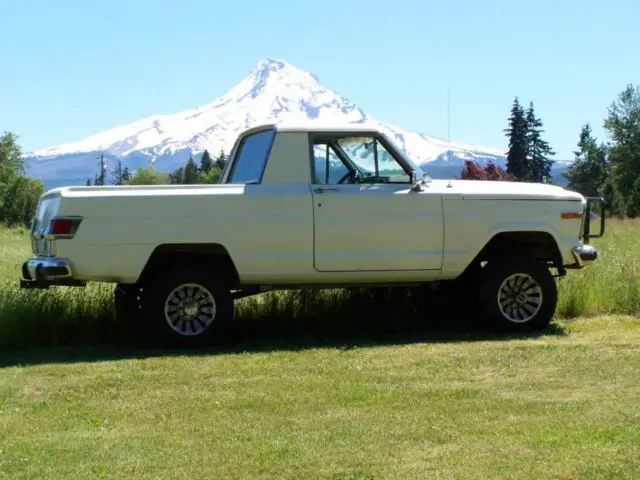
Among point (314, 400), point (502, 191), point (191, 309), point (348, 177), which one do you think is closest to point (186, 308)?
point (191, 309)

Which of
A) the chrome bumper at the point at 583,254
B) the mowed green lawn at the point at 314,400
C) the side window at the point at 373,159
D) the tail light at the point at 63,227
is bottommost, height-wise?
the mowed green lawn at the point at 314,400

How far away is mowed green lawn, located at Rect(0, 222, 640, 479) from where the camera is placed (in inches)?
202

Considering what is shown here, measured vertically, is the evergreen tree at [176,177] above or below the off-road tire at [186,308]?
above

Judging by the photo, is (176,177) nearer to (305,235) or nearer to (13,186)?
(13,186)

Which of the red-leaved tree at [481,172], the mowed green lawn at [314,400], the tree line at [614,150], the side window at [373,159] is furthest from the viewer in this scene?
the tree line at [614,150]

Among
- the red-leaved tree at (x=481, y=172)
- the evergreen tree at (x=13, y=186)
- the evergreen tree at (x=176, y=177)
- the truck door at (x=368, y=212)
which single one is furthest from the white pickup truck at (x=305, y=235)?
the evergreen tree at (x=13, y=186)

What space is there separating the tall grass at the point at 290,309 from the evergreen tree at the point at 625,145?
65358mm

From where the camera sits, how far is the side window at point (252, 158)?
9672mm

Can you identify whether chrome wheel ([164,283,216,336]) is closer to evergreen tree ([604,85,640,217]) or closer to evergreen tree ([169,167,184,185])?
evergreen tree ([169,167,184,185])

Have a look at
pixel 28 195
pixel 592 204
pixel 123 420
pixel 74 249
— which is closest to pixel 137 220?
pixel 74 249

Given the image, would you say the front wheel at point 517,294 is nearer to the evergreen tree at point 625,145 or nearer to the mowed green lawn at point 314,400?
the mowed green lawn at point 314,400

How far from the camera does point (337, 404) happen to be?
6508mm

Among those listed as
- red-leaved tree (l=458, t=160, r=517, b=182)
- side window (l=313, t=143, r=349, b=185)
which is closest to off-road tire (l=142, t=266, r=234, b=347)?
side window (l=313, t=143, r=349, b=185)

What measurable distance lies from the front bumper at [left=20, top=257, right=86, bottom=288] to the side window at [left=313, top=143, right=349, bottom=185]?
2.50 metres
